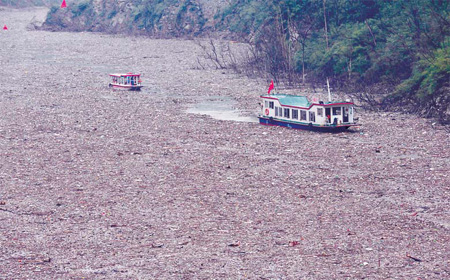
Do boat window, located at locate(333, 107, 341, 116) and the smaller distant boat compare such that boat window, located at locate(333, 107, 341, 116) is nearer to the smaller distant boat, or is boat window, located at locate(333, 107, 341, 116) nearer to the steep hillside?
the smaller distant boat

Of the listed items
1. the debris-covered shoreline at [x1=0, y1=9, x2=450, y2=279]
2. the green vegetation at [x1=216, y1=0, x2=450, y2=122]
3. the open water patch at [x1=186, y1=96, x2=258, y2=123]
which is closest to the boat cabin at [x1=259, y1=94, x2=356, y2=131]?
the debris-covered shoreline at [x1=0, y1=9, x2=450, y2=279]

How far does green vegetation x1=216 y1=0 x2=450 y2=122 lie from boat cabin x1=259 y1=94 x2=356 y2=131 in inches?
125

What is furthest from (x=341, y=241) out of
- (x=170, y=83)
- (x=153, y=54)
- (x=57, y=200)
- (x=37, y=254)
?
(x=153, y=54)

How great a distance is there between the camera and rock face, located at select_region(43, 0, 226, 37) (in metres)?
59.9

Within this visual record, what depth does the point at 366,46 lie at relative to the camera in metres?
27.3

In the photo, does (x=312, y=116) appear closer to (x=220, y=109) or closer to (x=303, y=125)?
(x=303, y=125)

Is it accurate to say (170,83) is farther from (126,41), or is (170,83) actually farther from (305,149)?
(126,41)

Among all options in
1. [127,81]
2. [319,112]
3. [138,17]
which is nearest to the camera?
[319,112]

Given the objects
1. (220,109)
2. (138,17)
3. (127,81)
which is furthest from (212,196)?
(138,17)

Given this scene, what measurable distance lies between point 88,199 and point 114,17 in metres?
63.1

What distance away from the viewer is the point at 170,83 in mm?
30719

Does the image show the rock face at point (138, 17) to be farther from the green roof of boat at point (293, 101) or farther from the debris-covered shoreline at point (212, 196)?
the green roof of boat at point (293, 101)

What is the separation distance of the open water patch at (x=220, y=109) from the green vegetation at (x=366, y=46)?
4.89 metres

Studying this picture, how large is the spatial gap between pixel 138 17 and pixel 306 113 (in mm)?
51583
